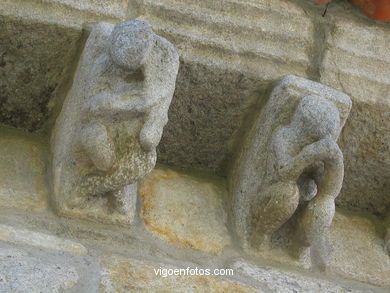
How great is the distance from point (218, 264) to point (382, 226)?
2.14 feet

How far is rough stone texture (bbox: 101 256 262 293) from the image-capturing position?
1.74m

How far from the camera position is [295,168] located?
1916mm

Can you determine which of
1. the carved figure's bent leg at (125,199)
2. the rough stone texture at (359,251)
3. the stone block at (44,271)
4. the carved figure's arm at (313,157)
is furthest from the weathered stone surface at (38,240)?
the rough stone texture at (359,251)

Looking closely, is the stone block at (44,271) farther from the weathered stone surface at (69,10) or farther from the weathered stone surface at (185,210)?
the weathered stone surface at (69,10)

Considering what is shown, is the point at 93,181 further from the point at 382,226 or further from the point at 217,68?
the point at 382,226

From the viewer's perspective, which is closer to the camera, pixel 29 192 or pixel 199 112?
pixel 29 192

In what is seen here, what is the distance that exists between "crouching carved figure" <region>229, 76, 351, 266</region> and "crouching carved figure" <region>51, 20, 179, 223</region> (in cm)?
33

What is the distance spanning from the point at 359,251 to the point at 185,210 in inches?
21.6

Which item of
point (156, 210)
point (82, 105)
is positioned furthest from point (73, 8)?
point (156, 210)

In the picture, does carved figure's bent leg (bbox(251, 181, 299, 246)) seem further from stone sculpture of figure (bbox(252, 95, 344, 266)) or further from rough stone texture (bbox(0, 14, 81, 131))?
rough stone texture (bbox(0, 14, 81, 131))

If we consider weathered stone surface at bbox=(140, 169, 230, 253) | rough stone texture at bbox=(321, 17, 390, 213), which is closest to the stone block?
weathered stone surface at bbox=(140, 169, 230, 253)


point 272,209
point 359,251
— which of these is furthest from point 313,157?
point 359,251

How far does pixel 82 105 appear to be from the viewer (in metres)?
1.89

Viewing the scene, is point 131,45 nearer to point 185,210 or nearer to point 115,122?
point 115,122
